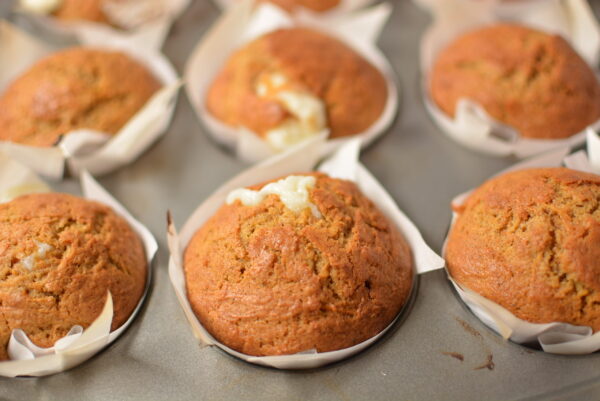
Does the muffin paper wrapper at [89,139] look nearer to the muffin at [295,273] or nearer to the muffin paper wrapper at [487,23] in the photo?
the muffin at [295,273]

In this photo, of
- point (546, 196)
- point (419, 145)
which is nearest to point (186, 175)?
point (419, 145)

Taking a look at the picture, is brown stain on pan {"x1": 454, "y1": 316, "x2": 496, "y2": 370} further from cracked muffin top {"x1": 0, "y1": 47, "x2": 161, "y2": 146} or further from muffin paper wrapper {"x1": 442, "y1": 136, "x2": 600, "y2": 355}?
cracked muffin top {"x1": 0, "y1": 47, "x2": 161, "y2": 146}

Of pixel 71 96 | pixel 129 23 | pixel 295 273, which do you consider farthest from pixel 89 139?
pixel 295 273

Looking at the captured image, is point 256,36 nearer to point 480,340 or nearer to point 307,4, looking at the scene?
point 307,4

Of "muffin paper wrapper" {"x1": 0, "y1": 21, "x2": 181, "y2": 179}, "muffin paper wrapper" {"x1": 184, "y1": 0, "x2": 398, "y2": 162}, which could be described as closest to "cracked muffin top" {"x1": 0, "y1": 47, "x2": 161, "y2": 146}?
"muffin paper wrapper" {"x1": 0, "y1": 21, "x2": 181, "y2": 179}

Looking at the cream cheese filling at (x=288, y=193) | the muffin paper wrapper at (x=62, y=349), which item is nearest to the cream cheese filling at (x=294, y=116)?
the cream cheese filling at (x=288, y=193)

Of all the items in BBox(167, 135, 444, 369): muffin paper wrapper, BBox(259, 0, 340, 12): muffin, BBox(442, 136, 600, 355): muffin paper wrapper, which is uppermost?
BBox(259, 0, 340, 12): muffin
